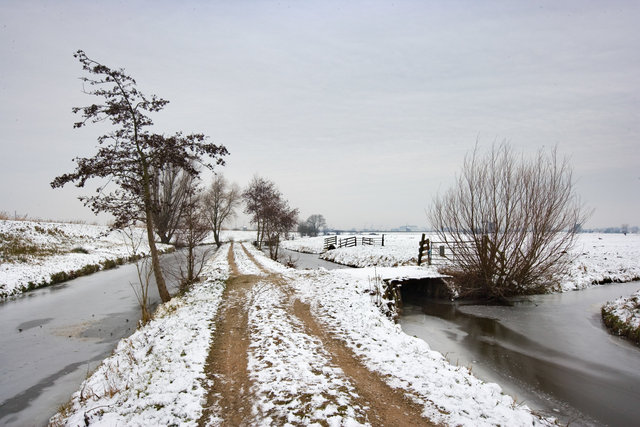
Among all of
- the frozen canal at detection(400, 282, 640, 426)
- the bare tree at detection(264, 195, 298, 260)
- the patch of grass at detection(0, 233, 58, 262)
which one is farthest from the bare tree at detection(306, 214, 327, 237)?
the frozen canal at detection(400, 282, 640, 426)

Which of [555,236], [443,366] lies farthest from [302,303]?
[555,236]

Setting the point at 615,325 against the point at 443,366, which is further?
the point at 615,325

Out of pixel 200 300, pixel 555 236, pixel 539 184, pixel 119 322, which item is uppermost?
pixel 539 184

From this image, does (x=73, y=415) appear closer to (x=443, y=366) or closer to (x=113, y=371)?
(x=113, y=371)

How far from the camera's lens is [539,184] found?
1380 cm

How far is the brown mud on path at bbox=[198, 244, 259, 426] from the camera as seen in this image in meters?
4.60

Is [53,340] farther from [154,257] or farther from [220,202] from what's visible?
[220,202]

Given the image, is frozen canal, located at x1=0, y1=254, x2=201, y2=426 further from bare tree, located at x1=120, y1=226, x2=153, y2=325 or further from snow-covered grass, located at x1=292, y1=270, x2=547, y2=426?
snow-covered grass, located at x1=292, y1=270, x2=547, y2=426

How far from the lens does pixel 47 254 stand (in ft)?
71.9

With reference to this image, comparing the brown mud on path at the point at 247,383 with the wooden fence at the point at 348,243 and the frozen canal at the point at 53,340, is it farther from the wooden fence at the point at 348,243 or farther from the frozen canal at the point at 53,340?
the wooden fence at the point at 348,243

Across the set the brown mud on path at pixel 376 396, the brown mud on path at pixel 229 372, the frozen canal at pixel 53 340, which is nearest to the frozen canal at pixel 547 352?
the brown mud on path at pixel 376 396

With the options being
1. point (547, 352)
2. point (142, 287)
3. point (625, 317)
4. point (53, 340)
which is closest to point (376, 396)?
point (142, 287)

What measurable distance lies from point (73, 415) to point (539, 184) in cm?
1654

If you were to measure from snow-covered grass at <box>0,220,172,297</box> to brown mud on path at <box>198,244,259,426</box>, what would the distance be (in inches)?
234
